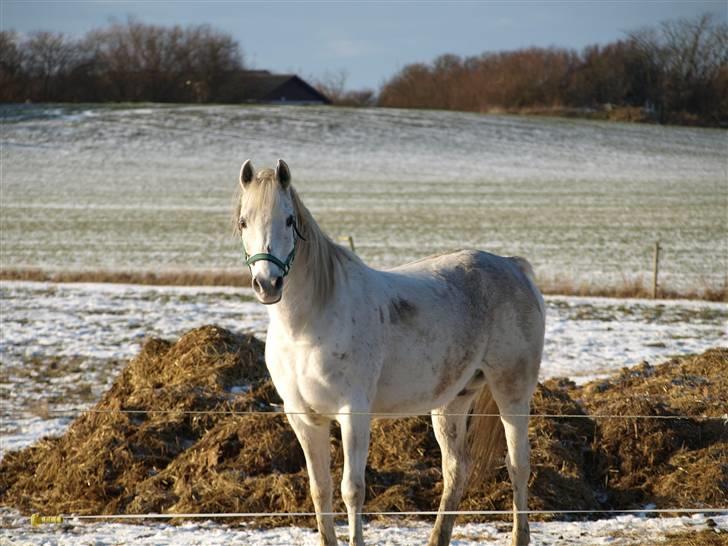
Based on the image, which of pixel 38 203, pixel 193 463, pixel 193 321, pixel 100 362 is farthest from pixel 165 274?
pixel 38 203

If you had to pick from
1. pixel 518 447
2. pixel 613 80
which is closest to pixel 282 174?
pixel 518 447

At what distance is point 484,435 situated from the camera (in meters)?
6.32

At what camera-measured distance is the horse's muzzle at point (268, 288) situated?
4.44m

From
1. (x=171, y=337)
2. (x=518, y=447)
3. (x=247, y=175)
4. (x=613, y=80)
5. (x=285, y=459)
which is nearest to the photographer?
(x=247, y=175)

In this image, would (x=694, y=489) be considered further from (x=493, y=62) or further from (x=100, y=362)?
(x=493, y=62)

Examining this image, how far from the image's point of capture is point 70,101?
222ft

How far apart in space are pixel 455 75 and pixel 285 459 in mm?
74304

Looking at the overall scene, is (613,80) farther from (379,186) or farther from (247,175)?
(247,175)

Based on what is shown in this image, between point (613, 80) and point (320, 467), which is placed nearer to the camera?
point (320, 467)

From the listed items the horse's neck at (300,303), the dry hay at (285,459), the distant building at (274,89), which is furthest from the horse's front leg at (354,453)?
the distant building at (274,89)

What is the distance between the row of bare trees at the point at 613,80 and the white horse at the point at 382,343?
58.0 m

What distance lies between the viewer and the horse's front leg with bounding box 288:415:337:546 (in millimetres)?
5191

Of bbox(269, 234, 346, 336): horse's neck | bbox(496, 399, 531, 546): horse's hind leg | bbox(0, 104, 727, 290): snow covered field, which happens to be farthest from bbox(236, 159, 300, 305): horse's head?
bbox(0, 104, 727, 290): snow covered field

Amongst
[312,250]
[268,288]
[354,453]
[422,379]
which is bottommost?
[354,453]
